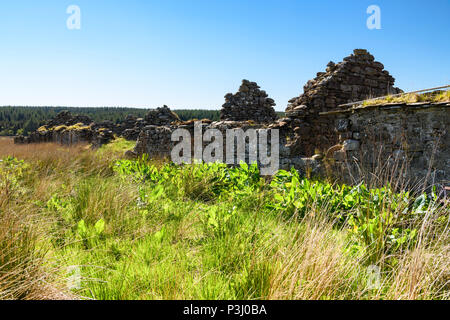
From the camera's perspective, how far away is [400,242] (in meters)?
2.18

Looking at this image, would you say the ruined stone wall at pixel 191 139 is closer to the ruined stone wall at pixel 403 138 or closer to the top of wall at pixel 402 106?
the ruined stone wall at pixel 403 138

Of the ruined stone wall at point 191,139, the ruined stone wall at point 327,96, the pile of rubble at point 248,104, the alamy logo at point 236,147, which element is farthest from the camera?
the pile of rubble at point 248,104

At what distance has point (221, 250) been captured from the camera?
2.29 metres

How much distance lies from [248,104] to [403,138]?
9.90 meters

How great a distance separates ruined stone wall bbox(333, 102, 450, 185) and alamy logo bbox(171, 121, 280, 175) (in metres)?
1.71

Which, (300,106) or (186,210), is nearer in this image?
(186,210)

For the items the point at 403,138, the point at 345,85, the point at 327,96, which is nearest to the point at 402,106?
the point at 403,138

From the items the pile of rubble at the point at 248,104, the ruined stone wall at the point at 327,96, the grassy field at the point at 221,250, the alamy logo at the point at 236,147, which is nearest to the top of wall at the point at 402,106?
the grassy field at the point at 221,250

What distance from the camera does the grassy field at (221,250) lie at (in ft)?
5.67

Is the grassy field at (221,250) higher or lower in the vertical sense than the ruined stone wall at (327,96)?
lower

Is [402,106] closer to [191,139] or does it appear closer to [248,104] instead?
[191,139]

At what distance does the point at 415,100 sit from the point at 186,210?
13.4 ft

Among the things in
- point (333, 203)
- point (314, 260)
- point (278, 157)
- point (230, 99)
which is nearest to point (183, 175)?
point (278, 157)

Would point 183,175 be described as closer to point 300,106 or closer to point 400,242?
point 400,242
